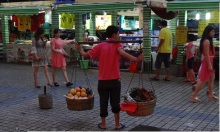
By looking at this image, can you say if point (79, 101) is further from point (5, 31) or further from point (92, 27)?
point (5, 31)

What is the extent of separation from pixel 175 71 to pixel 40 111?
19.4 ft

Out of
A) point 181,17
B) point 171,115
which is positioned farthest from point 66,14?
point 171,115

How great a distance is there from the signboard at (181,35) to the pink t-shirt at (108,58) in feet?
18.4

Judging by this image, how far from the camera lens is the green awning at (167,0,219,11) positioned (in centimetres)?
906

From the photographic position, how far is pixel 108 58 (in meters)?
5.36

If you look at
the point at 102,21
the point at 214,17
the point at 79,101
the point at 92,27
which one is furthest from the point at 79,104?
the point at 102,21

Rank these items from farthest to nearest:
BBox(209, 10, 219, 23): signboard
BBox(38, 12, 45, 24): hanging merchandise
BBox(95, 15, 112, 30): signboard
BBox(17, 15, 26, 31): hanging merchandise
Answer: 1. BBox(95, 15, 112, 30): signboard
2. BBox(17, 15, 26, 31): hanging merchandise
3. BBox(38, 12, 45, 24): hanging merchandise
4. BBox(209, 10, 219, 23): signboard

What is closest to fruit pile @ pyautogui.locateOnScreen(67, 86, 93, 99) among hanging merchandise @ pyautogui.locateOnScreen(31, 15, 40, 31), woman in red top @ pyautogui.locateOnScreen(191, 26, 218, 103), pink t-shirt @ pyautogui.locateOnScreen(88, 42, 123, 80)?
pink t-shirt @ pyautogui.locateOnScreen(88, 42, 123, 80)

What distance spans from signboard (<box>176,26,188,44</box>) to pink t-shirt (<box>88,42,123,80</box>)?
5616 millimetres

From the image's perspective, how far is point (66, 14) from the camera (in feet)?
42.8

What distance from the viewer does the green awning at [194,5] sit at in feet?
29.7

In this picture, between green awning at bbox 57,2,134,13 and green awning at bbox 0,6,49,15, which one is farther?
green awning at bbox 0,6,49,15

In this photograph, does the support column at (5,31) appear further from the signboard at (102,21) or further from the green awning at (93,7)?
the signboard at (102,21)

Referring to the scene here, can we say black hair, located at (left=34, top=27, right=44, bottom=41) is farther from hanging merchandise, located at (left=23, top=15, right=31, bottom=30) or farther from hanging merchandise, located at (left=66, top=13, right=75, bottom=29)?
hanging merchandise, located at (left=23, top=15, right=31, bottom=30)
